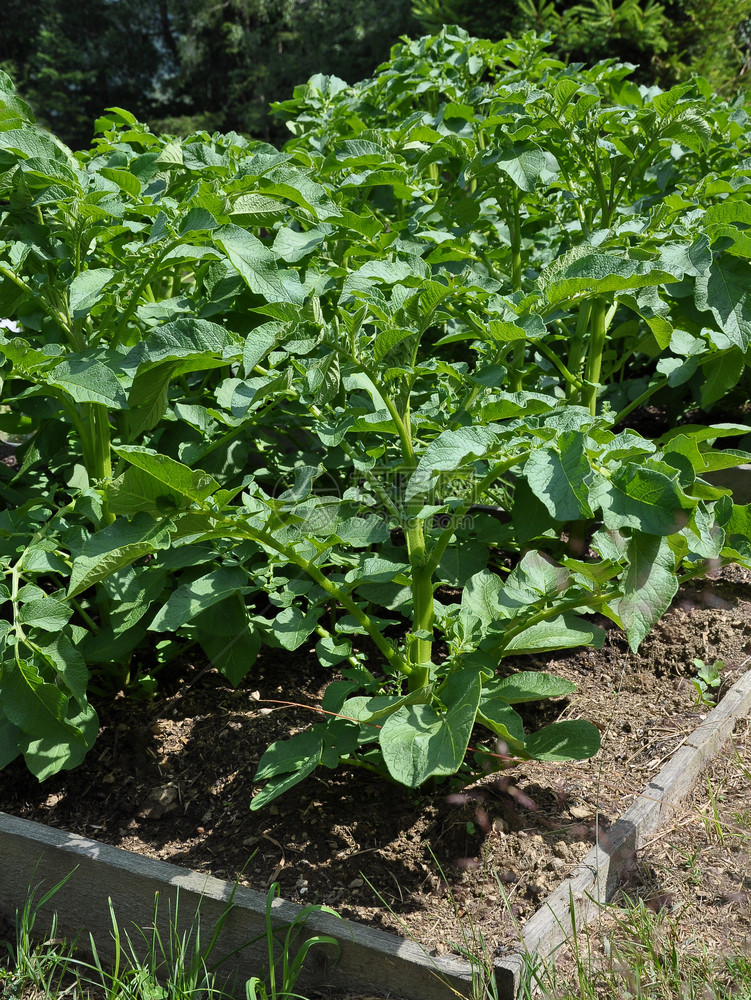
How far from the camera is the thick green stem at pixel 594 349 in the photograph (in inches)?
88.9

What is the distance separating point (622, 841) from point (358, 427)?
99 centimetres

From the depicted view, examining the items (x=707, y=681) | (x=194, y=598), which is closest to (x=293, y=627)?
(x=194, y=598)

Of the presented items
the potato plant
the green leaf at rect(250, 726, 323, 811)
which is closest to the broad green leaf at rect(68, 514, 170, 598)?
the potato plant

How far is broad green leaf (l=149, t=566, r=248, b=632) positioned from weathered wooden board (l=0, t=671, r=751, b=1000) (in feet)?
1.68

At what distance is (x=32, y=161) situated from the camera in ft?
5.40

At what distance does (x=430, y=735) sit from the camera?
1.44 metres

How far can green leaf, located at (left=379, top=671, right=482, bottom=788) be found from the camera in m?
1.36

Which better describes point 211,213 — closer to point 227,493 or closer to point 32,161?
point 32,161

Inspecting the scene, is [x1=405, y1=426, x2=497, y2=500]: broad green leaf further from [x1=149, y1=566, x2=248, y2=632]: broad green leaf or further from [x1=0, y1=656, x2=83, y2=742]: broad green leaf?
[x1=0, y1=656, x2=83, y2=742]: broad green leaf

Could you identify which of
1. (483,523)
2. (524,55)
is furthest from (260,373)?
(524,55)

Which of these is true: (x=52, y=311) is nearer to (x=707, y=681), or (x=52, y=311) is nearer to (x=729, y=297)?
(x=729, y=297)

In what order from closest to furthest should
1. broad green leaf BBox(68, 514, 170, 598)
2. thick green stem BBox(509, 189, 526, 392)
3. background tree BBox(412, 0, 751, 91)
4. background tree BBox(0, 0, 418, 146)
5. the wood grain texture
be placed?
broad green leaf BBox(68, 514, 170, 598)
the wood grain texture
thick green stem BBox(509, 189, 526, 392)
background tree BBox(412, 0, 751, 91)
background tree BBox(0, 0, 418, 146)

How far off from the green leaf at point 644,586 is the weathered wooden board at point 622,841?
536 millimetres

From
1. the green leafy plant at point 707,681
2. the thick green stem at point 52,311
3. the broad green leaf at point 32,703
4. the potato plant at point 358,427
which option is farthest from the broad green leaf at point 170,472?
the green leafy plant at point 707,681
